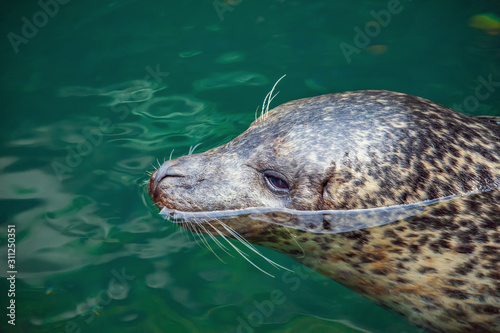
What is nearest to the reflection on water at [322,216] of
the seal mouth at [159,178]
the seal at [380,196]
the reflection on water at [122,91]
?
the seal at [380,196]

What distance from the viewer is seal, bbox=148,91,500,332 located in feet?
10.0

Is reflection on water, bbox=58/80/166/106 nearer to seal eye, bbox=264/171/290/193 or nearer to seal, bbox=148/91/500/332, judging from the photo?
seal, bbox=148/91/500/332

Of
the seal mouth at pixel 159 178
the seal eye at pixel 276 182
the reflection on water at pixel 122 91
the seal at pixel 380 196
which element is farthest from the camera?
the reflection on water at pixel 122 91

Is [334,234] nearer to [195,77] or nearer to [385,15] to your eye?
[195,77]

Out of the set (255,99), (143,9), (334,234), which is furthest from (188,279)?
(143,9)

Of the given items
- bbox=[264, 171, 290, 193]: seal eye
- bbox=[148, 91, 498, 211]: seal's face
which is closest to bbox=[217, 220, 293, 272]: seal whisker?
bbox=[148, 91, 498, 211]: seal's face

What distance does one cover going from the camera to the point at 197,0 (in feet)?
21.2

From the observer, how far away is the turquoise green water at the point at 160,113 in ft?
12.0

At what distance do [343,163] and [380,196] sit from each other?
0.35 metres

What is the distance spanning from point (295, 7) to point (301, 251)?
13.1 feet

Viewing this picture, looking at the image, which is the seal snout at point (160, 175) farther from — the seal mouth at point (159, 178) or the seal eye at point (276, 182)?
the seal eye at point (276, 182)

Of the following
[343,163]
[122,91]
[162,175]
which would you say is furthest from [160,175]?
[122,91]

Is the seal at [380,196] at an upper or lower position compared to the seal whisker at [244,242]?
upper

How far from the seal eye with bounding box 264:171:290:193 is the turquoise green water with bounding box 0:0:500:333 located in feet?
2.44
